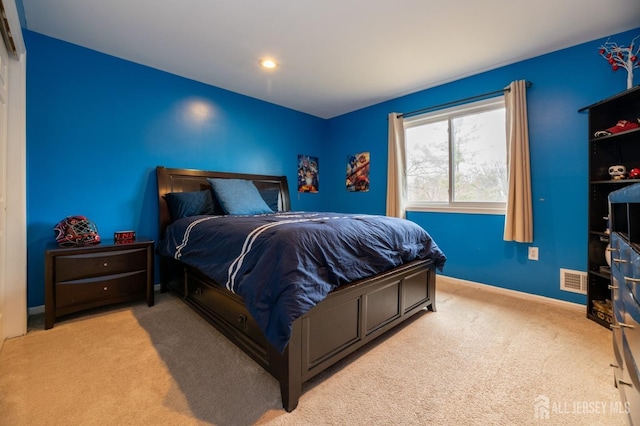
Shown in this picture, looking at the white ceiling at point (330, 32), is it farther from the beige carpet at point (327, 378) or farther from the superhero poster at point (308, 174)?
the beige carpet at point (327, 378)

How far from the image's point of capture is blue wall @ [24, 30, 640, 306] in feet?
7.70

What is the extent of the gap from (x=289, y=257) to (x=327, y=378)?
2.49 feet

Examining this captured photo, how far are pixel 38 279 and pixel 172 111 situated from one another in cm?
199

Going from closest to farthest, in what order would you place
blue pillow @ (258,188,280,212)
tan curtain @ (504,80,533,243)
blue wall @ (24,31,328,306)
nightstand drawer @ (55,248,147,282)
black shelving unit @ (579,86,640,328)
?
1. nightstand drawer @ (55,248,147,282)
2. black shelving unit @ (579,86,640,328)
3. blue wall @ (24,31,328,306)
4. tan curtain @ (504,80,533,243)
5. blue pillow @ (258,188,280,212)

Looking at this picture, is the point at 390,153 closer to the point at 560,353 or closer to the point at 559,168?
the point at 559,168

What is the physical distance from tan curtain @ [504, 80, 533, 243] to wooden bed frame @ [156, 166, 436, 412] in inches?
41.5

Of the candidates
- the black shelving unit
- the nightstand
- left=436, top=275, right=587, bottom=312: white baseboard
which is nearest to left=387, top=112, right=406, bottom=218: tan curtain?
left=436, top=275, right=587, bottom=312: white baseboard

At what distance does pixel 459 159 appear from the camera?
3283mm

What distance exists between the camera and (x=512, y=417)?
1.25 meters

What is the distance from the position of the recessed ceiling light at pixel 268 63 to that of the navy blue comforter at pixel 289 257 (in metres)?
1.76

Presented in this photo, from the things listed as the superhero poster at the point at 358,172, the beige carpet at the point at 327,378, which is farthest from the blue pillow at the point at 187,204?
the superhero poster at the point at 358,172

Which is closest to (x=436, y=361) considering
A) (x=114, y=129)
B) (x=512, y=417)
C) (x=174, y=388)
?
(x=512, y=417)

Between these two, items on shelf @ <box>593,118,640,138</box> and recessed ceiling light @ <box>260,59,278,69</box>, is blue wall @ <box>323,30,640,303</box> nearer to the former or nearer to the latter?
items on shelf @ <box>593,118,640,138</box>

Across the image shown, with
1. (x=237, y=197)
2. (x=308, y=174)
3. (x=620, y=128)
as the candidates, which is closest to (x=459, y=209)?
(x=620, y=128)
